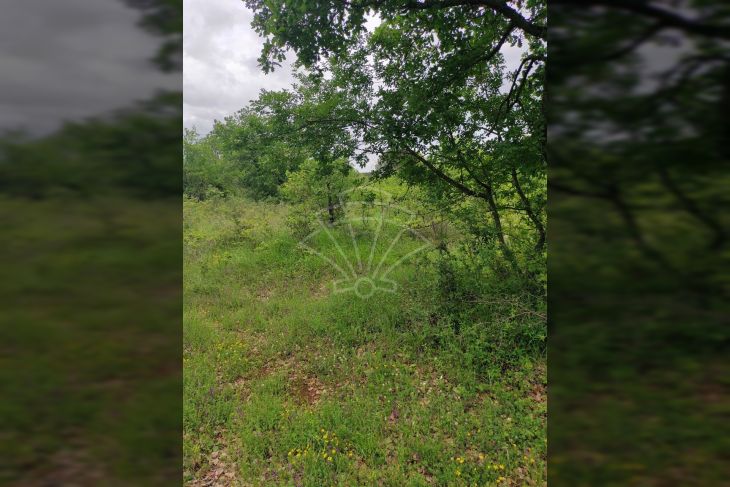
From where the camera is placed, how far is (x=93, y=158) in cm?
98

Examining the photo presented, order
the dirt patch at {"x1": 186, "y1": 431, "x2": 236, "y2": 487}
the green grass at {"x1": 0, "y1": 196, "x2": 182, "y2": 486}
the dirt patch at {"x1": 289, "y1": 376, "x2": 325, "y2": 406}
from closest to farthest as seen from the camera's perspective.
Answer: the green grass at {"x1": 0, "y1": 196, "x2": 182, "y2": 486} → the dirt patch at {"x1": 186, "y1": 431, "x2": 236, "y2": 487} → the dirt patch at {"x1": 289, "y1": 376, "x2": 325, "y2": 406}

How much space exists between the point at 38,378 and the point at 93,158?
0.64 meters

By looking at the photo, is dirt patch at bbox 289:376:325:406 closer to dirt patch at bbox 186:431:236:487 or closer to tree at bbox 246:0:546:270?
dirt patch at bbox 186:431:236:487

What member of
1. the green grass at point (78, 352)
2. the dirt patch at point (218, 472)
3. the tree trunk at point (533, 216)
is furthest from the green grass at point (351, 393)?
the green grass at point (78, 352)

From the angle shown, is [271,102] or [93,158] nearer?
[93,158]

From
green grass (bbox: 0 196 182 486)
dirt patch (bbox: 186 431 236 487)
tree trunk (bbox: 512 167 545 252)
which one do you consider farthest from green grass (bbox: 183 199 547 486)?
green grass (bbox: 0 196 182 486)

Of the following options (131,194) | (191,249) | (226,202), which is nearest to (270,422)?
(131,194)

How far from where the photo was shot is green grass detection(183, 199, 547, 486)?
2820 mm

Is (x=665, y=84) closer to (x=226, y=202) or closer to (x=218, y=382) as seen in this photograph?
(x=218, y=382)

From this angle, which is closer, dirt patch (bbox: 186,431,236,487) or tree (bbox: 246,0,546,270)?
dirt patch (bbox: 186,431,236,487)

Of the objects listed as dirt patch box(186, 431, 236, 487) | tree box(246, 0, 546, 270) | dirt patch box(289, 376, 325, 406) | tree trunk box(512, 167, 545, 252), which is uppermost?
tree box(246, 0, 546, 270)

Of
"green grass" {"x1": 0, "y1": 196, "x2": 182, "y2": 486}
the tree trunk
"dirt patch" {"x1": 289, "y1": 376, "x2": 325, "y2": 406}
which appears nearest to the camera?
"green grass" {"x1": 0, "y1": 196, "x2": 182, "y2": 486}

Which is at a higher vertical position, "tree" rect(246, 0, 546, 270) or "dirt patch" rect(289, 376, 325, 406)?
"tree" rect(246, 0, 546, 270)

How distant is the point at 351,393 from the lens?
3.68 metres
